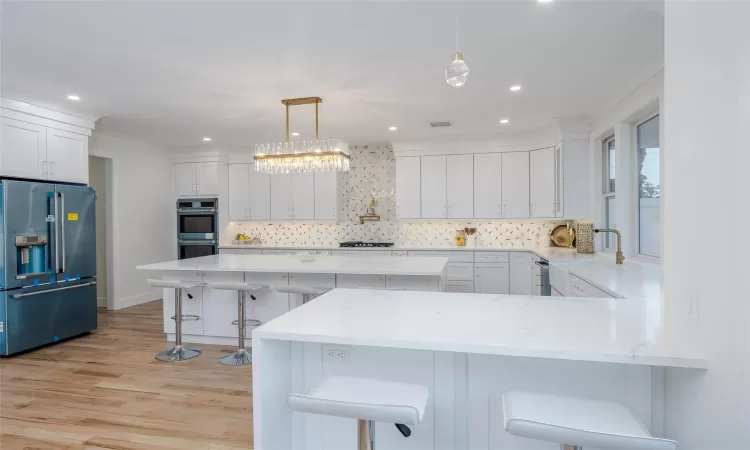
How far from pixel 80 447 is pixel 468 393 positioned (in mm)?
2219

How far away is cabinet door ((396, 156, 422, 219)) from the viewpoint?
6.41m

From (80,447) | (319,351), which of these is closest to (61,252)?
(80,447)

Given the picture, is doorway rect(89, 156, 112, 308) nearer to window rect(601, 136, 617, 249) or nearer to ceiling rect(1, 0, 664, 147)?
ceiling rect(1, 0, 664, 147)

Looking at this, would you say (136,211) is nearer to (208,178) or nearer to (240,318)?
(208,178)

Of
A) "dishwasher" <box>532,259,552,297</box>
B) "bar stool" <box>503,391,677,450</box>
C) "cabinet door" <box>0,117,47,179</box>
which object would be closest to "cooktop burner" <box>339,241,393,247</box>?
"dishwasher" <box>532,259,552,297</box>

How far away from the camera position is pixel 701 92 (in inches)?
47.5

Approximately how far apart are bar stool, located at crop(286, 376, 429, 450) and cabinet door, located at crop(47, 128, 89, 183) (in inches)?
177

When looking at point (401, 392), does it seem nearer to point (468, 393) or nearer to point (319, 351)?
point (468, 393)

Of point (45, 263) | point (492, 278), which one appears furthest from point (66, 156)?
point (492, 278)

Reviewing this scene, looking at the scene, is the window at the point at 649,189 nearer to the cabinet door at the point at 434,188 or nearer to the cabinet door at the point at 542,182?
the cabinet door at the point at 542,182

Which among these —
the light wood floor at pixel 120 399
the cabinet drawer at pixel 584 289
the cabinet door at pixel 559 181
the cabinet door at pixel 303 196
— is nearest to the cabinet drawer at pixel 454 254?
the cabinet door at pixel 559 181

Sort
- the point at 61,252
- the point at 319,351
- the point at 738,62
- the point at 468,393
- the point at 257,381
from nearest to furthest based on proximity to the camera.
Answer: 1. the point at 738,62
2. the point at 257,381
3. the point at 468,393
4. the point at 319,351
5. the point at 61,252

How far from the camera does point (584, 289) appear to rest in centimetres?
309

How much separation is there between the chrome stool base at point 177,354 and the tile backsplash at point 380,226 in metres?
3.18
